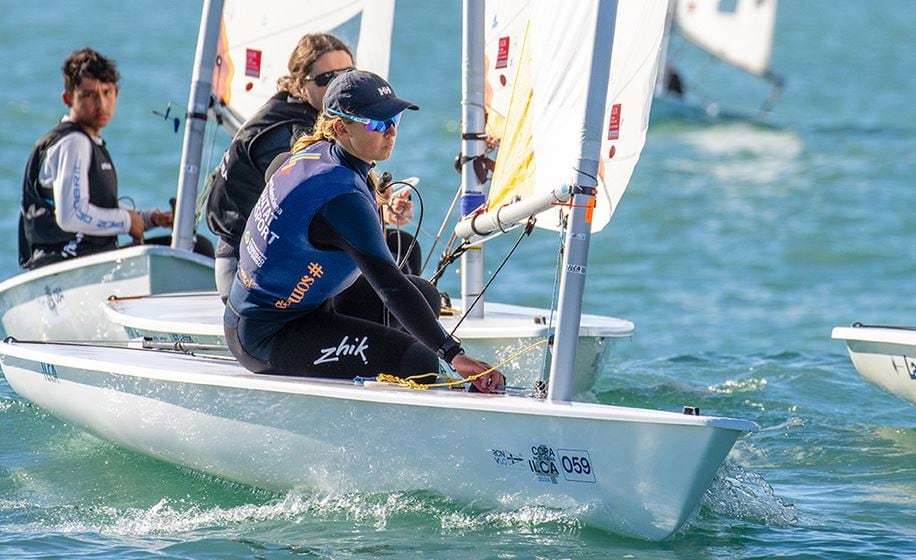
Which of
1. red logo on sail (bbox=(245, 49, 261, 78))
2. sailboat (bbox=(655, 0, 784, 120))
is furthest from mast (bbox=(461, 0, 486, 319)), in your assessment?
sailboat (bbox=(655, 0, 784, 120))

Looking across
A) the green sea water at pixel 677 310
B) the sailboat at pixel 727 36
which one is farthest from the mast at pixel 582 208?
the sailboat at pixel 727 36

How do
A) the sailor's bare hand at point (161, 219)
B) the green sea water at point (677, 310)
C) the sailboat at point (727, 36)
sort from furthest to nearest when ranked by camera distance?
the sailboat at point (727, 36), the sailor's bare hand at point (161, 219), the green sea water at point (677, 310)

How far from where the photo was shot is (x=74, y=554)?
158 inches

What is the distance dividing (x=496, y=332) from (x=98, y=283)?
2.05 meters

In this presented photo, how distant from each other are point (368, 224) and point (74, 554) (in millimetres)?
1162

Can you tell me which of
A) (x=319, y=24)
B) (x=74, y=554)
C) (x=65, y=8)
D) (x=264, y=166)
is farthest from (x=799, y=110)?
(x=74, y=554)

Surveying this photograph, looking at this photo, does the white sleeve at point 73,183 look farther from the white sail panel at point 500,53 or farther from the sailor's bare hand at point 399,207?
the white sail panel at point 500,53

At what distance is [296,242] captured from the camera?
4.12 meters

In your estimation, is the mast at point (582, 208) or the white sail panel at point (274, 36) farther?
the white sail panel at point (274, 36)

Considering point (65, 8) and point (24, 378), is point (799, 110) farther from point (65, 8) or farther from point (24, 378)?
point (24, 378)

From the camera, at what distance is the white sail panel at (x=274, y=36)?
738 cm

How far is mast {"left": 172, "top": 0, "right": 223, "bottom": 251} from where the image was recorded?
22.4 ft

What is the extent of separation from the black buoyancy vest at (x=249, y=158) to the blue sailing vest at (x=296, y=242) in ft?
3.84

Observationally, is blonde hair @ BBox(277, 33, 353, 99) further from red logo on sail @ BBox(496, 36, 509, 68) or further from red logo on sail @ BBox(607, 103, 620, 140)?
red logo on sail @ BBox(607, 103, 620, 140)
